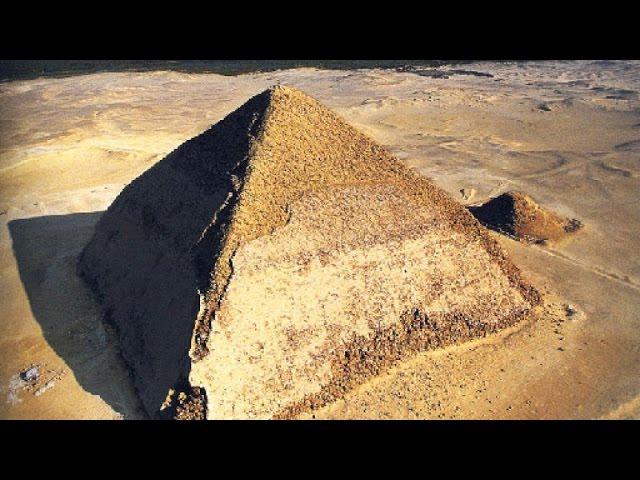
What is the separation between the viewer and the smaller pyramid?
14508mm

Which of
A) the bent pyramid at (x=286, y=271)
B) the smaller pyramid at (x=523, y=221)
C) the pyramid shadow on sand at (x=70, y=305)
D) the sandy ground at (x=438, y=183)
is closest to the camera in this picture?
the bent pyramid at (x=286, y=271)

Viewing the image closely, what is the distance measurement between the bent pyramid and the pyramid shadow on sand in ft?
1.34

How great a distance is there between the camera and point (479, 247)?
10422 mm

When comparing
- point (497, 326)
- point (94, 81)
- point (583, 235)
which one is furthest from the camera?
point (94, 81)

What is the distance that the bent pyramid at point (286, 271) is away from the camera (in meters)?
7.87

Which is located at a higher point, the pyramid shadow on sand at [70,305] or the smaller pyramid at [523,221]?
the smaller pyramid at [523,221]

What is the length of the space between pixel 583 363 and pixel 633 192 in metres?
12.2

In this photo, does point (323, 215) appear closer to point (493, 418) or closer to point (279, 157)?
point (279, 157)

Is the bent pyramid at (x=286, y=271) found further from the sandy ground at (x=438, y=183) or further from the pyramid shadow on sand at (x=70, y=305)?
the sandy ground at (x=438, y=183)

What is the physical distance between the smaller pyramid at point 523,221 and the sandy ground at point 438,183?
0.56m

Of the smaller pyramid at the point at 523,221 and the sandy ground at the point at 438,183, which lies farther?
the smaller pyramid at the point at 523,221

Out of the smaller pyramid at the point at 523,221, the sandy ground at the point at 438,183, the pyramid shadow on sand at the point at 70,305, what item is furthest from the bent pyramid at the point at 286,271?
the smaller pyramid at the point at 523,221

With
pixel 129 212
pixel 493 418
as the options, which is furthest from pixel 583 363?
pixel 129 212

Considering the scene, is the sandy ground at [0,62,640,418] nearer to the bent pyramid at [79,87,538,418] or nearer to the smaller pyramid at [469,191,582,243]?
the smaller pyramid at [469,191,582,243]
